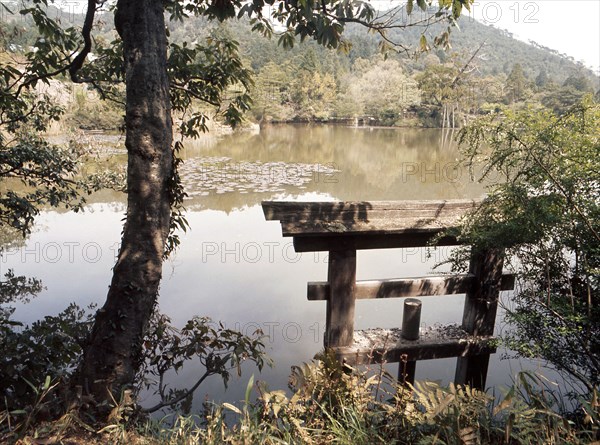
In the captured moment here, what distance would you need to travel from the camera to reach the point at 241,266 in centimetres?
638

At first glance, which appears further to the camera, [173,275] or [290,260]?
[290,260]

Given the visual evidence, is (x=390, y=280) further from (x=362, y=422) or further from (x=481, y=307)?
(x=362, y=422)

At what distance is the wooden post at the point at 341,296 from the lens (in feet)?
8.56

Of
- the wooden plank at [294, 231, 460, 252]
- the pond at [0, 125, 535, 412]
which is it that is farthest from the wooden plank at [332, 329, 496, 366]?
the wooden plank at [294, 231, 460, 252]

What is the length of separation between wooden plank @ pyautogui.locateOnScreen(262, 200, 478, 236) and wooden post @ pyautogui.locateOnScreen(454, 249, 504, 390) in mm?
383

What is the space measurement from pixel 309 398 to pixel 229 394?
6.92 ft

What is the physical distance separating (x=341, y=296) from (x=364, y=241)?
1.19 ft

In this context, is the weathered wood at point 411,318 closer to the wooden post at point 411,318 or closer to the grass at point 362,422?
the wooden post at point 411,318

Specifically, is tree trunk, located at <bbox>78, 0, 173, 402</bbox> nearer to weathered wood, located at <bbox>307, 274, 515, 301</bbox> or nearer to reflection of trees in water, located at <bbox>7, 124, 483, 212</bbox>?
weathered wood, located at <bbox>307, 274, 515, 301</bbox>

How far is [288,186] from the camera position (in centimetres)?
1109

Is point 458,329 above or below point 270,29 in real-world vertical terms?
below

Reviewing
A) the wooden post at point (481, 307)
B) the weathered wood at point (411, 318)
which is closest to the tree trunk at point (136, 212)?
the weathered wood at point (411, 318)

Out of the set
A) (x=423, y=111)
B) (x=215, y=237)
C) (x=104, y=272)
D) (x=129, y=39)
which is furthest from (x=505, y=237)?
(x=423, y=111)

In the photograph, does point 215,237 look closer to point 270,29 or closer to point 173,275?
point 173,275
